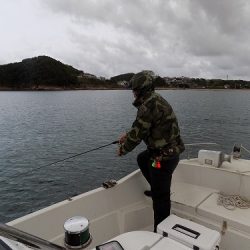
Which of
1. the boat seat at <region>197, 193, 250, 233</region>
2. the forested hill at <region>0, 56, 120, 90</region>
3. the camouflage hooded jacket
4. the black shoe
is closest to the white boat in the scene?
the boat seat at <region>197, 193, 250, 233</region>

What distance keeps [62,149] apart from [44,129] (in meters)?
9.21

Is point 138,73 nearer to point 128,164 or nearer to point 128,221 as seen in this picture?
point 128,221

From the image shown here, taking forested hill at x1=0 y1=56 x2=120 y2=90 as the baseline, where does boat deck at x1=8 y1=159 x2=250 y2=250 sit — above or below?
below

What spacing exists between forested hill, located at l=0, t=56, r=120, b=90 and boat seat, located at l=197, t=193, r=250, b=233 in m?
138

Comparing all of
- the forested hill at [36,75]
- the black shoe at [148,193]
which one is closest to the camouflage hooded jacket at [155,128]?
the black shoe at [148,193]

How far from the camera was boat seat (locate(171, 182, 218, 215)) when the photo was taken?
468cm

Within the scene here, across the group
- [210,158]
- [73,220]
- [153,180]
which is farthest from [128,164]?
[73,220]

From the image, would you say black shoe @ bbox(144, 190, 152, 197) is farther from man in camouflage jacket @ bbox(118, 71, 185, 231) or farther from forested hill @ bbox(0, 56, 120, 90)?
forested hill @ bbox(0, 56, 120, 90)

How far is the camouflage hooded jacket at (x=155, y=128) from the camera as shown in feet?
11.6

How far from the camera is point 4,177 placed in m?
12.8

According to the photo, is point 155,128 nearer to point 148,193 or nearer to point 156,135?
point 156,135

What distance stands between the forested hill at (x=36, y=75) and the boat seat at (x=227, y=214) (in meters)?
138

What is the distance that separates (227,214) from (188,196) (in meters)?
0.83

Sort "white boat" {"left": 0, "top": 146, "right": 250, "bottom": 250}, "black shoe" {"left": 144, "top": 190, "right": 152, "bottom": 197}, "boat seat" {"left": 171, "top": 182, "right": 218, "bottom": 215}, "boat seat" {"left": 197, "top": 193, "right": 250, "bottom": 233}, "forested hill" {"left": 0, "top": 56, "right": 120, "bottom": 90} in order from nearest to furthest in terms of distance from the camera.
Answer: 1. "white boat" {"left": 0, "top": 146, "right": 250, "bottom": 250}
2. "boat seat" {"left": 197, "top": 193, "right": 250, "bottom": 233}
3. "boat seat" {"left": 171, "top": 182, "right": 218, "bottom": 215}
4. "black shoe" {"left": 144, "top": 190, "right": 152, "bottom": 197}
5. "forested hill" {"left": 0, "top": 56, "right": 120, "bottom": 90}
